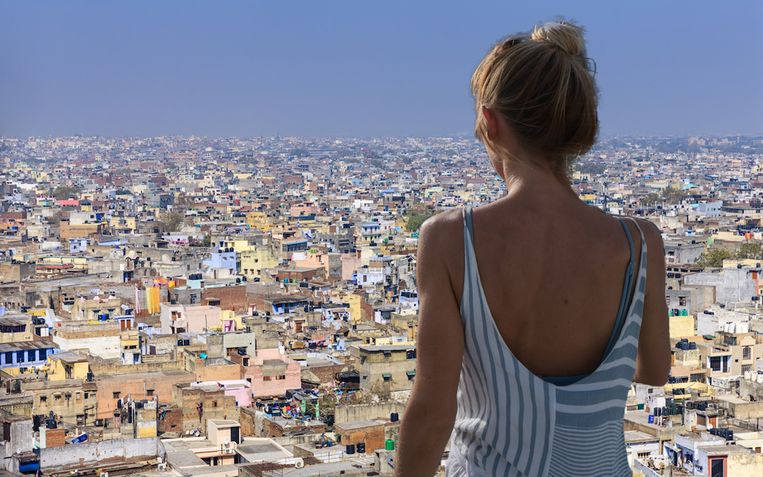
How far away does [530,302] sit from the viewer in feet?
2.81

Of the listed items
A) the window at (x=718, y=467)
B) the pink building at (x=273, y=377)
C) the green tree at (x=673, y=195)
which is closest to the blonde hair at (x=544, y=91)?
the window at (x=718, y=467)

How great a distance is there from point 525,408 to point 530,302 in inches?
2.9

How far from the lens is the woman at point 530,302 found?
85 cm

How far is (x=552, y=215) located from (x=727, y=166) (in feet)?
193

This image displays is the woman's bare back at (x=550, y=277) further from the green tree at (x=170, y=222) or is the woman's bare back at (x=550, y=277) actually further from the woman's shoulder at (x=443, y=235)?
the green tree at (x=170, y=222)

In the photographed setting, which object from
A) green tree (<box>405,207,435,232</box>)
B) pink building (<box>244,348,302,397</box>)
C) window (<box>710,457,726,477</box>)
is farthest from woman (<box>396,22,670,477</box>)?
green tree (<box>405,207,435,232</box>)

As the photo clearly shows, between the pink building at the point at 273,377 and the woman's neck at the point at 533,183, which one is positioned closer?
the woman's neck at the point at 533,183

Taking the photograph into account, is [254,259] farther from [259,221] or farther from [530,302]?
[530,302]

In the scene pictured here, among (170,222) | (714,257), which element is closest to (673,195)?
(170,222)

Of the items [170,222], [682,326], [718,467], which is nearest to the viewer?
[718,467]

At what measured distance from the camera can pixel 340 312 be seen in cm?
1452

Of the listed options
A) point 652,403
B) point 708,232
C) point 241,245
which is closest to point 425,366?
point 652,403

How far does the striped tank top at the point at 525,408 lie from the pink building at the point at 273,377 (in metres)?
9.66

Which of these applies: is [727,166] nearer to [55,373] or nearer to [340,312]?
[340,312]
